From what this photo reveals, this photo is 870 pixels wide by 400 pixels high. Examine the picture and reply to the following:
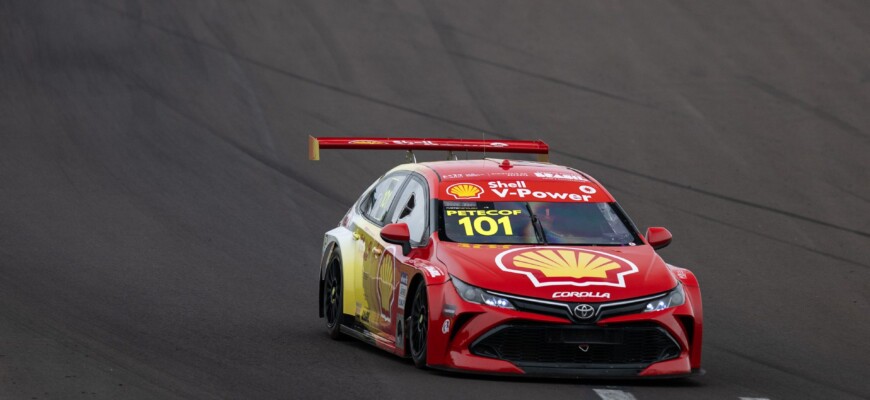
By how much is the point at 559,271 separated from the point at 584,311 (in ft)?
1.10

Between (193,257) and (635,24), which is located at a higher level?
(635,24)

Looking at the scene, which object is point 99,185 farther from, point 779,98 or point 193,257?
point 779,98

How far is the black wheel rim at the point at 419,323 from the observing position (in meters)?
9.74

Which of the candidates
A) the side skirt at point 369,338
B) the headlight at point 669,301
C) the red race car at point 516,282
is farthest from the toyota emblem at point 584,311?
the side skirt at point 369,338

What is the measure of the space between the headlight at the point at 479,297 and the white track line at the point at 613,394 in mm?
701

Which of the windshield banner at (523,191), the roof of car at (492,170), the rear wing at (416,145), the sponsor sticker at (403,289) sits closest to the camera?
the sponsor sticker at (403,289)

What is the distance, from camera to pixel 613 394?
9.09 m

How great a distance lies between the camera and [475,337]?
30.9 feet

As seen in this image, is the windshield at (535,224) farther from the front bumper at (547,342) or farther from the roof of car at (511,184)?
the front bumper at (547,342)

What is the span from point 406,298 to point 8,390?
262 centimetres

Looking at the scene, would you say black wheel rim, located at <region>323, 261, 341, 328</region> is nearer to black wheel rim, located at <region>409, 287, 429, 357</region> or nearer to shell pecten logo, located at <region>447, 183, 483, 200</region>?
shell pecten logo, located at <region>447, 183, 483, 200</region>

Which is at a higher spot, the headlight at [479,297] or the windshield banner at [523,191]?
the windshield banner at [523,191]

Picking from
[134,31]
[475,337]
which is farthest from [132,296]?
[134,31]

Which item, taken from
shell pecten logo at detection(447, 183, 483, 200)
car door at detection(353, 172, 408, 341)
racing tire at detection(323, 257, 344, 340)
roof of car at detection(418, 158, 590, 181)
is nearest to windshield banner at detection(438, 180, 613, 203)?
shell pecten logo at detection(447, 183, 483, 200)
